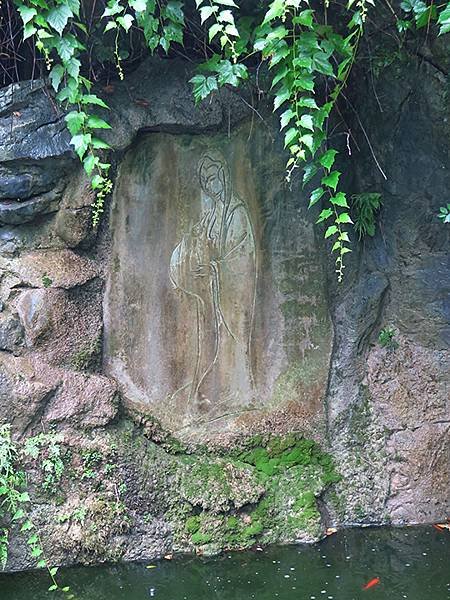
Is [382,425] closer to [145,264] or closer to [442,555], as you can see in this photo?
[442,555]

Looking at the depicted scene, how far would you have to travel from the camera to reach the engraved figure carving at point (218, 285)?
14.7 ft

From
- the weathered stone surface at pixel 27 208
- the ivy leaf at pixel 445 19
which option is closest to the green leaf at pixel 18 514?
the weathered stone surface at pixel 27 208

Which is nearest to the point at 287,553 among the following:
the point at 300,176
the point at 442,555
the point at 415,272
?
the point at 442,555

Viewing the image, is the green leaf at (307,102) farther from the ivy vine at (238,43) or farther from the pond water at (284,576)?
the pond water at (284,576)

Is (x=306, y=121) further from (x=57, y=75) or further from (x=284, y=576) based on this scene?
(x=284, y=576)

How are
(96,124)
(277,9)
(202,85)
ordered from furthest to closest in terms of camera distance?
(202,85)
(96,124)
(277,9)

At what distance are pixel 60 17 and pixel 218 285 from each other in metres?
1.84

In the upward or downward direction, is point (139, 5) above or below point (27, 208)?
above

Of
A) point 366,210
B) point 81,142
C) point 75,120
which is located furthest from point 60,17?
point 366,210

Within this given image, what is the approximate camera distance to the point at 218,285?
4.52m

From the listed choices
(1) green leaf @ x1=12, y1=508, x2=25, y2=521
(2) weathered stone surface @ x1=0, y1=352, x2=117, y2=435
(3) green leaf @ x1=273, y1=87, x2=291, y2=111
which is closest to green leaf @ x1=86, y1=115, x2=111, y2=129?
(3) green leaf @ x1=273, y1=87, x2=291, y2=111

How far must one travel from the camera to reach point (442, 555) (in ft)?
12.9

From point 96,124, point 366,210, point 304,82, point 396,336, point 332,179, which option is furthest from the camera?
point 396,336

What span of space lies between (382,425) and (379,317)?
69 centimetres
